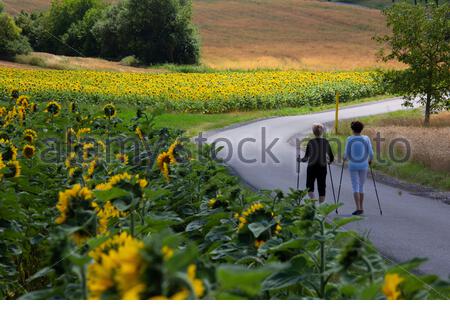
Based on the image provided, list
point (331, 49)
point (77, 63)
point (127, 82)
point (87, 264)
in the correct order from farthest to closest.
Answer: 1. point (127, 82)
2. point (77, 63)
3. point (331, 49)
4. point (87, 264)

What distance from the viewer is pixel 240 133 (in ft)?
75.0

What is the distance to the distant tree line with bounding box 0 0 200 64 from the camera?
2439 centimetres

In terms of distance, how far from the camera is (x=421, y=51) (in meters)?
25.2

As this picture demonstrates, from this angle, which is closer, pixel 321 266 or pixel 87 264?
pixel 87 264

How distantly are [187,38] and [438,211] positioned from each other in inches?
865

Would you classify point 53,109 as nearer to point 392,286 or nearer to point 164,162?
point 164,162

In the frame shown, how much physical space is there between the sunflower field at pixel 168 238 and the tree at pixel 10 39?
1235 cm

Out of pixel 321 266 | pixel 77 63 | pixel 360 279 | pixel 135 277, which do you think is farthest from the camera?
pixel 77 63

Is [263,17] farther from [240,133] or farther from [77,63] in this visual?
[240,133]

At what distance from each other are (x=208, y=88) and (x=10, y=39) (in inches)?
563

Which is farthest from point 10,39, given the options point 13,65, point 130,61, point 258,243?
point 258,243

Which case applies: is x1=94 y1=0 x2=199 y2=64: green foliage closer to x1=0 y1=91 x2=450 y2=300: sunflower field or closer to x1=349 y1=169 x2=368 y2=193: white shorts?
x1=349 y1=169 x2=368 y2=193: white shorts

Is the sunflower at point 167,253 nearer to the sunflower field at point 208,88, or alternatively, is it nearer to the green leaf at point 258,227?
the green leaf at point 258,227

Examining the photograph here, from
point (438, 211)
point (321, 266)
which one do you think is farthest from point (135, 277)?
point (438, 211)
